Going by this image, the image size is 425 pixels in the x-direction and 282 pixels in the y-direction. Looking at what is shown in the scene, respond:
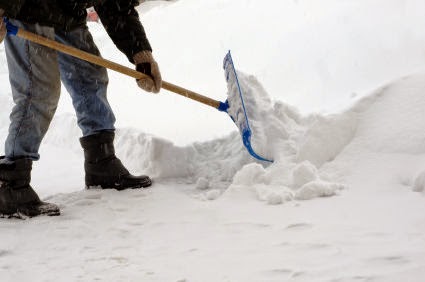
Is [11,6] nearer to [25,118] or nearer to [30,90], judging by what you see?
[30,90]

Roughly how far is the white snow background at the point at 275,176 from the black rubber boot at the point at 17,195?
7cm

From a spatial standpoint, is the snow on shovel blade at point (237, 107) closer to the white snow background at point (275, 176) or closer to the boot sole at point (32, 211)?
the white snow background at point (275, 176)

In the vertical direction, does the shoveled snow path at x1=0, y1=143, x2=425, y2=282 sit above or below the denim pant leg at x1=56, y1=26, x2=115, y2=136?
below

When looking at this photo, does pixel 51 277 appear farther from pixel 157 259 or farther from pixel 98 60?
pixel 98 60

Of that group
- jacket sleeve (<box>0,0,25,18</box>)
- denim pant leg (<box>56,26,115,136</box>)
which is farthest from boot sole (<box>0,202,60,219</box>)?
jacket sleeve (<box>0,0,25,18</box>)

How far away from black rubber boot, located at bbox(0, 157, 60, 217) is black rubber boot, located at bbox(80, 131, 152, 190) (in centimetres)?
42

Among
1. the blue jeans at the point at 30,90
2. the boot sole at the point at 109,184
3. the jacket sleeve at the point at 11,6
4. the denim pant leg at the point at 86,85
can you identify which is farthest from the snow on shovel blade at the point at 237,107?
the jacket sleeve at the point at 11,6

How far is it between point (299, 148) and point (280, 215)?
0.66 metres

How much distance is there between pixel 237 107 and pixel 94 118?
0.77 metres

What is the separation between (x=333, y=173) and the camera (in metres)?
2.36

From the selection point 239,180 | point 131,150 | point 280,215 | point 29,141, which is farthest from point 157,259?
point 131,150

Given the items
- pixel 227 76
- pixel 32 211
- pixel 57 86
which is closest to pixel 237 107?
pixel 227 76

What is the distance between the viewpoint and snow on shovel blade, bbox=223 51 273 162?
100 inches

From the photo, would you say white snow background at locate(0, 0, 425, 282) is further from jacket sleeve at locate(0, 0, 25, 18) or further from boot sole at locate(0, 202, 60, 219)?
jacket sleeve at locate(0, 0, 25, 18)
